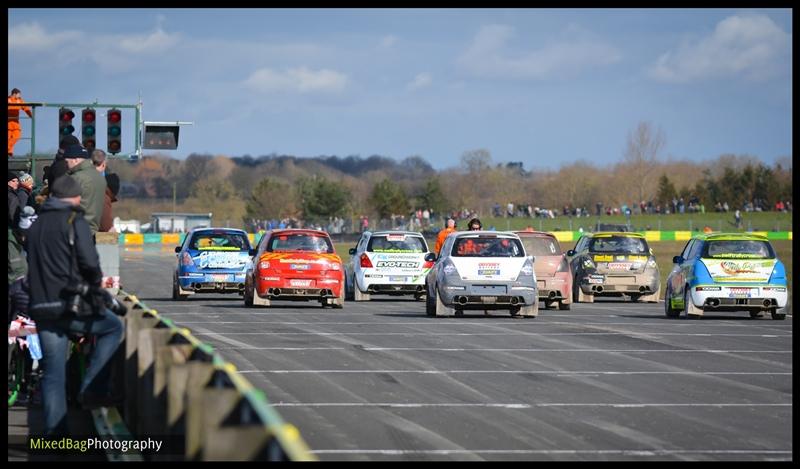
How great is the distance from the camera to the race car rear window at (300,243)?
1144 inches

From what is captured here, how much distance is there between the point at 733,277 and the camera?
1012 inches

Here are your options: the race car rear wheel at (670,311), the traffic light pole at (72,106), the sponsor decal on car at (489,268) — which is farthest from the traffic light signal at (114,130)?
the race car rear wheel at (670,311)

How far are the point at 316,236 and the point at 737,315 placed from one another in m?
8.19

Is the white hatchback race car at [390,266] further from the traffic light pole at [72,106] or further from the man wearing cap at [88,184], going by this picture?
the man wearing cap at [88,184]

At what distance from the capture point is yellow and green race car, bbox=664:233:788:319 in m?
25.7

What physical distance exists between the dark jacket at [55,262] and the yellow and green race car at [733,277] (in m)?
17.5

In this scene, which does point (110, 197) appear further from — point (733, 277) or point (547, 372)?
point (733, 277)

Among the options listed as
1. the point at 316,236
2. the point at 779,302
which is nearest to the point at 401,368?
the point at 779,302

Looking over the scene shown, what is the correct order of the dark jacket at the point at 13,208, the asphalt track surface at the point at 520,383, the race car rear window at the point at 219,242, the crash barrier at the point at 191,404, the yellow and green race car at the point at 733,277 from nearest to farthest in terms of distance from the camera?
the crash barrier at the point at 191,404, the asphalt track surface at the point at 520,383, the dark jacket at the point at 13,208, the yellow and green race car at the point at 733,277, the race car rear window at the point at 219,242

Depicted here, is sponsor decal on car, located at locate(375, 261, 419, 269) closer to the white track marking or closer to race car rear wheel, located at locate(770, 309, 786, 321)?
race car rear wheel, located at locate(770, 309, 786, 321)

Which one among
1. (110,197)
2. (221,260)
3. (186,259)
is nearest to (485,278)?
(221,260)

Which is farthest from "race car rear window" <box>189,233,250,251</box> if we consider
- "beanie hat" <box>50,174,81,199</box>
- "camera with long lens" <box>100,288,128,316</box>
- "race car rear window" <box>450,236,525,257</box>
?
"beanie hat" <box>50,174,81,199</box>

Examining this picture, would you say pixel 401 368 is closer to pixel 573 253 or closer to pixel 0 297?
pixel 0 297

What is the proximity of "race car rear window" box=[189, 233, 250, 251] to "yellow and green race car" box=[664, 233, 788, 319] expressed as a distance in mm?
9765
